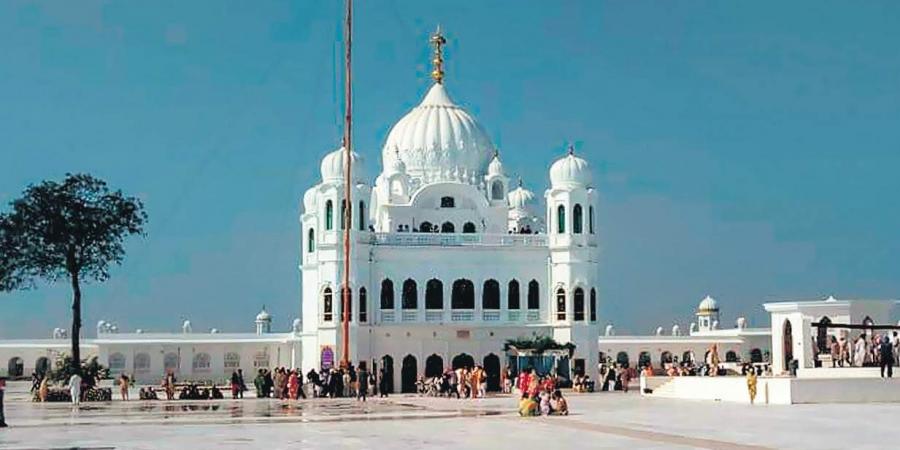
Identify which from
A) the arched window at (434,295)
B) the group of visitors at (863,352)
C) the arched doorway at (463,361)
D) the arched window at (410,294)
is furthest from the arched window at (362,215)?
the group of visitors at (863,352)

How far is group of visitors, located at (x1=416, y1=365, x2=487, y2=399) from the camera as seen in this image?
43375 mm

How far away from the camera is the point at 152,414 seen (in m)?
31.7

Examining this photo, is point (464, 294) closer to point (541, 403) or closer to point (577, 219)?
point (577, 219)

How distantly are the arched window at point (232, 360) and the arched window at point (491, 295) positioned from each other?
18.3 m

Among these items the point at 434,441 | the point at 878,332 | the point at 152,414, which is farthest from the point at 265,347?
the point at 434,441

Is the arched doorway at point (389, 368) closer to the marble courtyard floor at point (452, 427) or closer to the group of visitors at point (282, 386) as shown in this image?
the group of visitors at point (282, 386)

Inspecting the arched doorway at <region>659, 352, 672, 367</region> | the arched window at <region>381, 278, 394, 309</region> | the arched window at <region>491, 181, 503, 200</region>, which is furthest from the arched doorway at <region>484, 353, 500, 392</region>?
the arched doorway at <region>659, 352, 672, 367</region>

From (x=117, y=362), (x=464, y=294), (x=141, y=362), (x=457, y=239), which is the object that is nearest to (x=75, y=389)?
(x=464, y=294)

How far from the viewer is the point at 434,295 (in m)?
55.9

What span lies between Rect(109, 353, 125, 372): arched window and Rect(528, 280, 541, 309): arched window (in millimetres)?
22389

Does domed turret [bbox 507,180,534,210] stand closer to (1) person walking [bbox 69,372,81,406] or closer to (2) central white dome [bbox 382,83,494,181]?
(2) central white dome [bbox 382,83,494,181]

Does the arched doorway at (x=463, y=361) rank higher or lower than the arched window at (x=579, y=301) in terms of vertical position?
lower

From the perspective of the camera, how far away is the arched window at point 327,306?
5381 cm

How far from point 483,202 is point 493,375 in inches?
324
